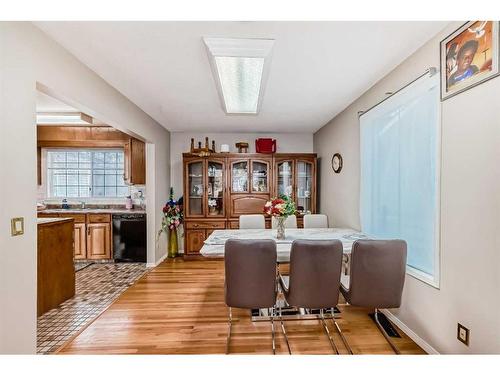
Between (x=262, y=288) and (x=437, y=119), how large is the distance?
182 cm

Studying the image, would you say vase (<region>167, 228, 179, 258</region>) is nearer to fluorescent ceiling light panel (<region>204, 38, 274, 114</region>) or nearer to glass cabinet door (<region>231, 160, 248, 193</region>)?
glass cabinet door (<region>231, 160, 248, 193</region>)

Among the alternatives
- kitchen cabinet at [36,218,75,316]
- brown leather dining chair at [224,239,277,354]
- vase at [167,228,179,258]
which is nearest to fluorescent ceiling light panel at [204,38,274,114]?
brown leather dining chair at [224,239,277,354]

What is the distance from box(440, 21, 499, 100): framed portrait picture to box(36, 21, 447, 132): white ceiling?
190 millimetres

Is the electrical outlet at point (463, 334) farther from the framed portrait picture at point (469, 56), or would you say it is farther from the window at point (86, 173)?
the window at point (86, 173)

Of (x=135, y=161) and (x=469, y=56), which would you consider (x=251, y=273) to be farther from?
(x=135, y=161)

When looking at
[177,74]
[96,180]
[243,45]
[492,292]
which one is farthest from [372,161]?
[96,180]

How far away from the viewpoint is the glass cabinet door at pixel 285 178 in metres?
4.74

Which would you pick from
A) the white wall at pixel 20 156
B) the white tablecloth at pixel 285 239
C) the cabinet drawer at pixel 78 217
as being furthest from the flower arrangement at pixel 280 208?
the cabinet drawer at pixel 78 217

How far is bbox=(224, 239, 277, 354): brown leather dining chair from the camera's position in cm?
190

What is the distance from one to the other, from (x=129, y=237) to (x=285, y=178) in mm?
2945

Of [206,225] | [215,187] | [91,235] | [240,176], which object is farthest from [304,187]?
[91,235]

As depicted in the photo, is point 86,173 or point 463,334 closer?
point 463,334

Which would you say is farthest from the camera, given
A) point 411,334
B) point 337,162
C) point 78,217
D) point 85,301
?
point 78,217

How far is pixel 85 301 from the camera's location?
9.44ft
